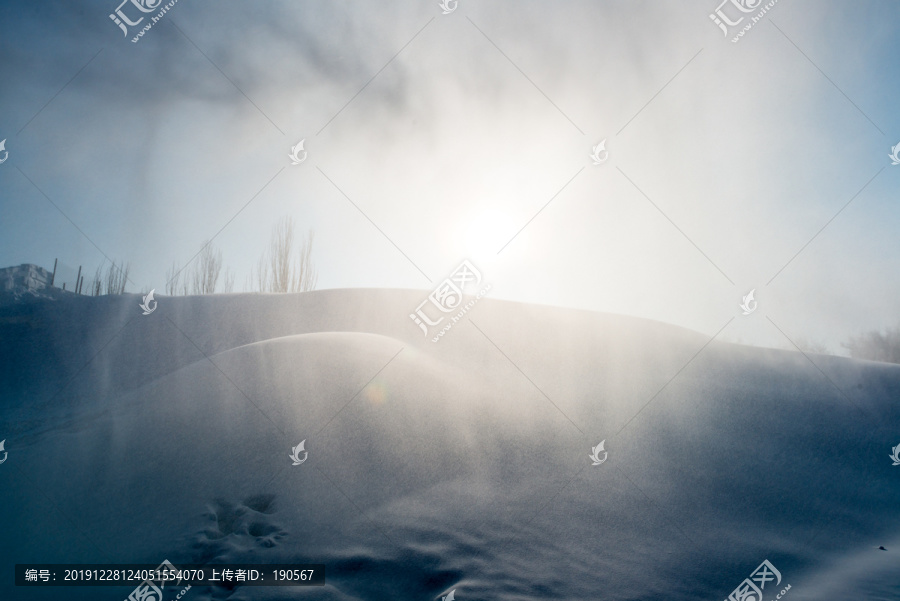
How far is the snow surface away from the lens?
13.2 ft

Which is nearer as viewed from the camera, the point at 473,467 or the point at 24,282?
the point at 473,467

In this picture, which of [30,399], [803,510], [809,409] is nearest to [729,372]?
[809,409]

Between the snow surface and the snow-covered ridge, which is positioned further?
the snow-covered ridge

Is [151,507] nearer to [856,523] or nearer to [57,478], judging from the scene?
[57,478]

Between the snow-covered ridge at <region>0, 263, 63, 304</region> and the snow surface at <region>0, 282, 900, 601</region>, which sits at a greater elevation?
the snow-covered ridge at <region>0, 263, 63, 304</region>

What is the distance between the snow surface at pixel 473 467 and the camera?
4.02m

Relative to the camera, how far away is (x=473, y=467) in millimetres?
5371

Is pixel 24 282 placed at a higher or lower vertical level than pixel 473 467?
higher

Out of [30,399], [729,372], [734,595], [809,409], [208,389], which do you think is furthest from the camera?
[30,399]

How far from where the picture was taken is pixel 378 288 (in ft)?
37.7

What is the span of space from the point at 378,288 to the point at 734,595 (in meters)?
9.09

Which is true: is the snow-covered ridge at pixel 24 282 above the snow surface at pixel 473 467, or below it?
above

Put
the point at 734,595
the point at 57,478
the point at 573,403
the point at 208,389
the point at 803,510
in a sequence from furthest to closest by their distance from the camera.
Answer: the point at 573,403
the point at 208,389
the point at 803,510
the point at 57,478
the point at 734,595

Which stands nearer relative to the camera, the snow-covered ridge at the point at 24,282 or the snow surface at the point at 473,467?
the snow surface at the point at 473,467
